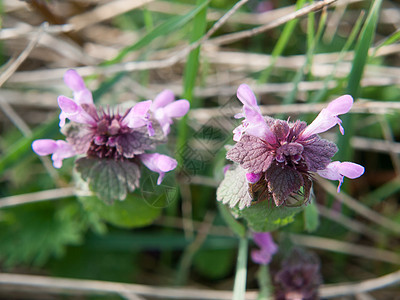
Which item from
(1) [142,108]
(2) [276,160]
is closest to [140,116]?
(1) [142,108]

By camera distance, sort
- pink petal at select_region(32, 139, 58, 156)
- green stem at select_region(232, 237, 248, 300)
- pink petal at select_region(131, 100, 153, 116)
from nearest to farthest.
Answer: pink petal at select_region(131, 100, 153, 116), pink petal at select_region(32, 139, 58, 156), green stem at select_region(232, 237, 248, 300)

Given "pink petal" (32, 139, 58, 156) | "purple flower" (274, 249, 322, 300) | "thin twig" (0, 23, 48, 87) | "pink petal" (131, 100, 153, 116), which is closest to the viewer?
"pink petal" (131, 100, 153, 116)

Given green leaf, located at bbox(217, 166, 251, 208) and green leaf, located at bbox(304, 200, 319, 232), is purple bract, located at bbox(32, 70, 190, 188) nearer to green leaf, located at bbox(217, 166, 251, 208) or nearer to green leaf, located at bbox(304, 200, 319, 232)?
green leaf, located at bbox(217, 166, 251, 208)

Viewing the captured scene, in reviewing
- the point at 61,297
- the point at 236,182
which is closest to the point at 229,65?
the point at 236,182

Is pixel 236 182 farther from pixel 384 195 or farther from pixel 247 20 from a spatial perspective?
pixel 247 20

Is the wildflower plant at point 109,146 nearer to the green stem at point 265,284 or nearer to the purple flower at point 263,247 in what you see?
the purple flower at point 263,247

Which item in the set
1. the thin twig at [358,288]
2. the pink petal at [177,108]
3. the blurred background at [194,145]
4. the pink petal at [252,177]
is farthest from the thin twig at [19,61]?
the thin twig at [358,288]

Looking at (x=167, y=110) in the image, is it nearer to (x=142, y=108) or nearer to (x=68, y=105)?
(x=142, y=108)

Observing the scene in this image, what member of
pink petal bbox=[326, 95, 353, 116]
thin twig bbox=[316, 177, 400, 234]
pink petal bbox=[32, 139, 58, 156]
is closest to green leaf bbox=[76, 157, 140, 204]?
pink petal bbox=[32, 139, 58, 156]
